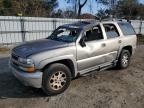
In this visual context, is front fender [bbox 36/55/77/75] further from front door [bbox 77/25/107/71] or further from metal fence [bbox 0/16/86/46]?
metal fence [bbox 0/16/86/46]

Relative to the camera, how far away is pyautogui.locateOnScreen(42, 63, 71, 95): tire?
15.4ft

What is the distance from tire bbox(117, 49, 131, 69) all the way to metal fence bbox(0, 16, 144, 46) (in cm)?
740

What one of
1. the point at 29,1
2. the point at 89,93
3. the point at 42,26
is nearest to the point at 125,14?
the point at 29,1

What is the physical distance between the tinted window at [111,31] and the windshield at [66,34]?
1.13 metres

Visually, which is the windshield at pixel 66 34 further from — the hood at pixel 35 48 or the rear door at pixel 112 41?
the rear door at pixel 112 41

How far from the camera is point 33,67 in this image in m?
4.48

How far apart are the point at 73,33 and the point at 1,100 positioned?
8.50 ft

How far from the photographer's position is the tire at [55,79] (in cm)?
468

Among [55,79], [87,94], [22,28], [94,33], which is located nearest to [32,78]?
[55,79]

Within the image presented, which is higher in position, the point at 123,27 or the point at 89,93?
the point at 123,27

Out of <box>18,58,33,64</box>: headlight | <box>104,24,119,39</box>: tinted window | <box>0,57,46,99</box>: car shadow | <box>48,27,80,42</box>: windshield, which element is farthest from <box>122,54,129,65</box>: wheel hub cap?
<box>18,58,33,64</box>: headlight

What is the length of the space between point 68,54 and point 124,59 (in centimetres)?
286

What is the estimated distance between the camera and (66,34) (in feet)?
19.1

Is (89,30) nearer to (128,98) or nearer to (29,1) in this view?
(128,98)
